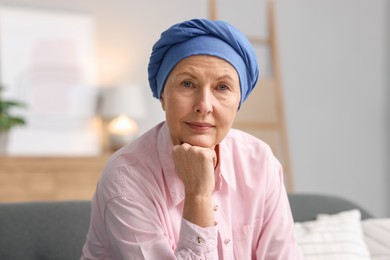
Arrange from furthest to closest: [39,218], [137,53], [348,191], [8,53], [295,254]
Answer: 1. [348,191]
2. [137,53]
3. [8,53]
4. [39,218]
5. [295,254]

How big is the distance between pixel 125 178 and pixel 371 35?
4.93m

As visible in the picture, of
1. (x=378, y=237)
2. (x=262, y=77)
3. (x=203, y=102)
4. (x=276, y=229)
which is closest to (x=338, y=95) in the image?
(x=262, y=77)

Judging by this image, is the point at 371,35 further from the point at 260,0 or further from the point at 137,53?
the point at 137,53

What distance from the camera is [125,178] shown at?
1732 millimetres

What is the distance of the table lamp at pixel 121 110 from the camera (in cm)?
488

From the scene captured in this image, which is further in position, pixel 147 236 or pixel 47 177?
pixel 47 177

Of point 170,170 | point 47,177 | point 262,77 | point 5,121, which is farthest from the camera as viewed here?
Answer: point 262,77

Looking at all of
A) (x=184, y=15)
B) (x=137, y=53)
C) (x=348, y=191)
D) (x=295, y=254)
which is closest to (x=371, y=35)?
(x=348, y=191)

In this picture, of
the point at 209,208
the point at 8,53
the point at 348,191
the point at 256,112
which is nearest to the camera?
the point at 209,208

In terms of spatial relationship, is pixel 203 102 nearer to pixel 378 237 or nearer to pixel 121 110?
pixel 378 237

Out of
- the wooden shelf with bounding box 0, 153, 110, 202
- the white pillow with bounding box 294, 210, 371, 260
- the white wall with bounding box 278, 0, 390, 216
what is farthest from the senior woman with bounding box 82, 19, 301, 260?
the white wall with bounding box 278, 0, 390, 216

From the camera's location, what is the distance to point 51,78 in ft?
16.1

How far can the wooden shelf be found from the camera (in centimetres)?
425

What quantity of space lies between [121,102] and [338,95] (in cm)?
209
